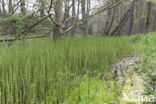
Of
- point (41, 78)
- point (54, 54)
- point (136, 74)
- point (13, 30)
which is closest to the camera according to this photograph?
point (41, 78)

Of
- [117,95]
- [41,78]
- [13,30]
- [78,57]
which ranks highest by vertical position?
[13,30]

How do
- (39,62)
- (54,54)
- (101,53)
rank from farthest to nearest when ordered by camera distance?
(101,53) < (54,54) < (39,62)

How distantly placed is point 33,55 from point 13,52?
0.21m

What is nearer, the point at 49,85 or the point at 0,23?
the point at 49,85

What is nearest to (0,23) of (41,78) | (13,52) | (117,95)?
(13,52)

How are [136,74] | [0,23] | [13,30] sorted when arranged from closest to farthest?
[136,74] < [0,23] < [13,30]

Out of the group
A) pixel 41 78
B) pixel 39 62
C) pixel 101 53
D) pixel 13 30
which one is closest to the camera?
pixel 41 78

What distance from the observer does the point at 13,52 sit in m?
1.54

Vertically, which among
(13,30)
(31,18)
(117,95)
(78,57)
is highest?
(31,18)

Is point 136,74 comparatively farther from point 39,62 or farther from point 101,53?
point 39,62

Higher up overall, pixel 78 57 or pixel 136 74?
pixel 78 57

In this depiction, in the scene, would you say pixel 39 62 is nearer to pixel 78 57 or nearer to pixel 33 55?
pixel 33 55

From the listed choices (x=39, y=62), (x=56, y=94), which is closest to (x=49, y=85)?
(x=56, y=94)

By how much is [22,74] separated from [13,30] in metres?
2.18
